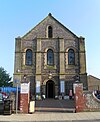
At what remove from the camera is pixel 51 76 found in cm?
3666

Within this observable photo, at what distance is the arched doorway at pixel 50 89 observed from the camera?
37.2m

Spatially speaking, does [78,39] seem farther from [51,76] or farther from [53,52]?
[51,76]

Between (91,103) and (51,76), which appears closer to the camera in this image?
(91,103)

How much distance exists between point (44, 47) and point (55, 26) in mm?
4450

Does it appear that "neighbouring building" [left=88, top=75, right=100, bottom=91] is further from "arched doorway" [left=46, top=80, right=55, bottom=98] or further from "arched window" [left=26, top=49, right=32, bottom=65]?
"arched window" [left=26, top=49, right=32, bottom=65]

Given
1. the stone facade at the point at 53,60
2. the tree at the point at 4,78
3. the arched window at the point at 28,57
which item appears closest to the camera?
the stone facade at the point at 53,60

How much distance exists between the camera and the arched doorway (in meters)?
37.2

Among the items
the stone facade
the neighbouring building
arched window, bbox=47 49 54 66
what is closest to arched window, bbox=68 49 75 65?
the stone facade

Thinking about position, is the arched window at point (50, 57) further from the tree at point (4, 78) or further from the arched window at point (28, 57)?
the tree at point (4, 78)

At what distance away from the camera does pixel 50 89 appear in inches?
1490

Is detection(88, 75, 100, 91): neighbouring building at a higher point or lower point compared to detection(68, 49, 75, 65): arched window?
lower

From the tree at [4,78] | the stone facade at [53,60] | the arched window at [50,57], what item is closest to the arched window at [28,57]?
the stone facade at [53,60]

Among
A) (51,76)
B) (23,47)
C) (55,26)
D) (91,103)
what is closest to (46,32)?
(55,26)

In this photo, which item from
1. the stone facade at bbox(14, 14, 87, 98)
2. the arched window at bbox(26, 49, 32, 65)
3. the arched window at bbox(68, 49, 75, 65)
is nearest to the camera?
the stone facade at bbox(14, 14, 87, 98)
